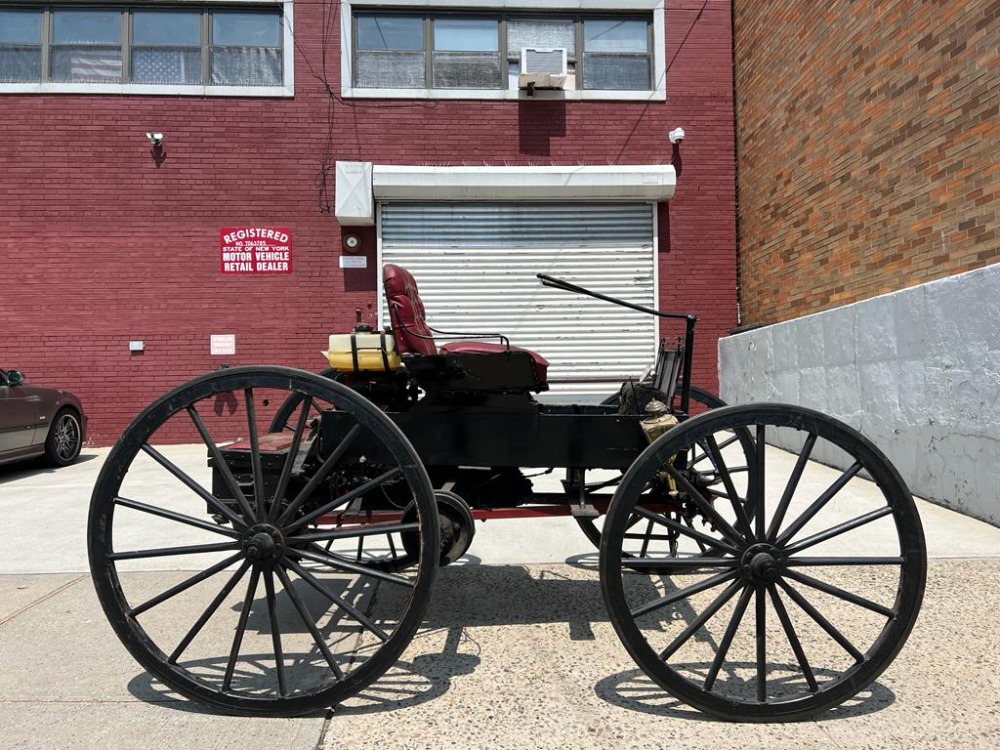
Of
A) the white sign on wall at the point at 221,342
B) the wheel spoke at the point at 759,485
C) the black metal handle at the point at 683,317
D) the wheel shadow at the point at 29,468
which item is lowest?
the wheel shadow at the point at 29,468

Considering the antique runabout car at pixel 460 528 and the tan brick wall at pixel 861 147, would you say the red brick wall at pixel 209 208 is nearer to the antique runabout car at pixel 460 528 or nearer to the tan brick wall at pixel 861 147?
the tan brick wall at pixel 861 147

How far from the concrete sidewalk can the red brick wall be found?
6.02m

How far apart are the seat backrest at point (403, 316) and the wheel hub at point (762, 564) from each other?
1.69 meters

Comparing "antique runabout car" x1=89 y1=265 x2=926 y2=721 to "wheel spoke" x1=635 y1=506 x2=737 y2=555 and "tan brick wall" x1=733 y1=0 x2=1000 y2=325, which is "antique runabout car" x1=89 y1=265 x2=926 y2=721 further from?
"tan brick wall" x1=733 y1=0 x2=1000 y2=325

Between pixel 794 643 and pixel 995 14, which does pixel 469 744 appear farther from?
pixel 995 14

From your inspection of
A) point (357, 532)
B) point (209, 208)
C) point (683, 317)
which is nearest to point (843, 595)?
point (683, 317)

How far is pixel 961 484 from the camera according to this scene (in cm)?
480

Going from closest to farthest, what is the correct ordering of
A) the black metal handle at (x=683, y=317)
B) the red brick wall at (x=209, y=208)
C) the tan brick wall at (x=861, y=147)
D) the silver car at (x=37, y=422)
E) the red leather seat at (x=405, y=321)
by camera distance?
the black metal handle at (x=683, y=317) < the red leather seat at (x=405, y=321) < the tan brick wall at (x=861, y=147) < the silver car at (x=37, y=422) < the red brick wall at (x=209, y=208)

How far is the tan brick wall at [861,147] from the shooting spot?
5.14m

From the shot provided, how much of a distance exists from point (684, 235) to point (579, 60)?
3102 millimetres

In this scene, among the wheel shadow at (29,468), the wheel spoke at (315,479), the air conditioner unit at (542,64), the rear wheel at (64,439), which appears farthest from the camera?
the air conditioner unit at (542,64)

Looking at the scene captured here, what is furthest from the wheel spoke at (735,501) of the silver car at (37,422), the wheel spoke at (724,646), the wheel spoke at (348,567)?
the silver car at (37,422)

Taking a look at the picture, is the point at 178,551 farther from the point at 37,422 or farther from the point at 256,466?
the point at 37,422

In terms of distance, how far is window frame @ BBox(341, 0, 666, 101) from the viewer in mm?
9312
